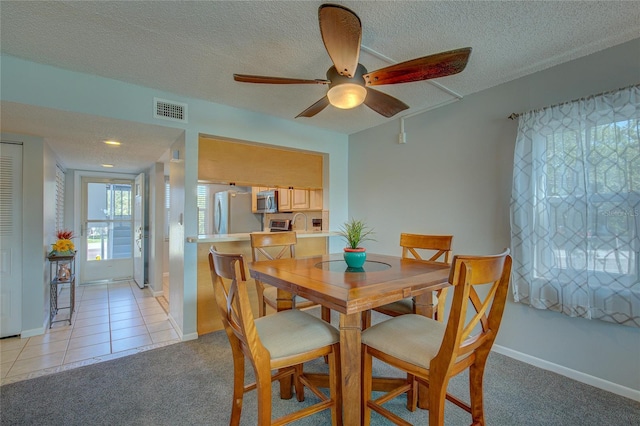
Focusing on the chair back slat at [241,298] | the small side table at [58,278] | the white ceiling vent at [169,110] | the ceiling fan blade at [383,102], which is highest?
the white ceiling vent at [169,110]

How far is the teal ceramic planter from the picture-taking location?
1.82 meters

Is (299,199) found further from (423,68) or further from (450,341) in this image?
(450,341)

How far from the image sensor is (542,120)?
218cm

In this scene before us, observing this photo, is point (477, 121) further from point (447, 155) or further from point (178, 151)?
point (178, 151)

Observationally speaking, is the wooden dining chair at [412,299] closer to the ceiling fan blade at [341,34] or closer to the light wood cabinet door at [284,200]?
the ceiling fan blade at [341,34]

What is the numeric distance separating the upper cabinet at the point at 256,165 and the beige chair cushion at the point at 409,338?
230cm

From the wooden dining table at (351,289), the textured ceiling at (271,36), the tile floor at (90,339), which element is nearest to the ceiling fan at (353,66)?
the textured ceiling at (271,36)

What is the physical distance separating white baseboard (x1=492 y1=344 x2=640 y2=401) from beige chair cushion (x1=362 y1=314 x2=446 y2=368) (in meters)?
1.37

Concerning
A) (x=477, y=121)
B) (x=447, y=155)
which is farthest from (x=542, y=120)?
(x=447, y=155)

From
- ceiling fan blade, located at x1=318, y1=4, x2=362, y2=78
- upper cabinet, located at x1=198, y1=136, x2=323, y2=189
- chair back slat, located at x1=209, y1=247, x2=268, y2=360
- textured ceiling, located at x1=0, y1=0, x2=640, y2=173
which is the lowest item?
chair back slat, located at x1=209, y1=247, x2=268, y2=360

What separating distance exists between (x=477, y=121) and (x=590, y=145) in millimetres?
882

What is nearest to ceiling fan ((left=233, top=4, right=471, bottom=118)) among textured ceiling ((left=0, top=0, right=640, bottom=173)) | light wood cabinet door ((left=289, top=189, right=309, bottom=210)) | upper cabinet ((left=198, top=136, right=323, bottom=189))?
textured ceiling ((left=0, top=0, right=640, bottom=173))

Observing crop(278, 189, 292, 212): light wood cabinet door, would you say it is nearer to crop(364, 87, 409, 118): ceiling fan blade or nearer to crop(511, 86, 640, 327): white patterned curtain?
crop(364, 87, 409, 118): ceiling fan blade

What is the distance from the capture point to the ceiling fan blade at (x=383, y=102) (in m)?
1.91
